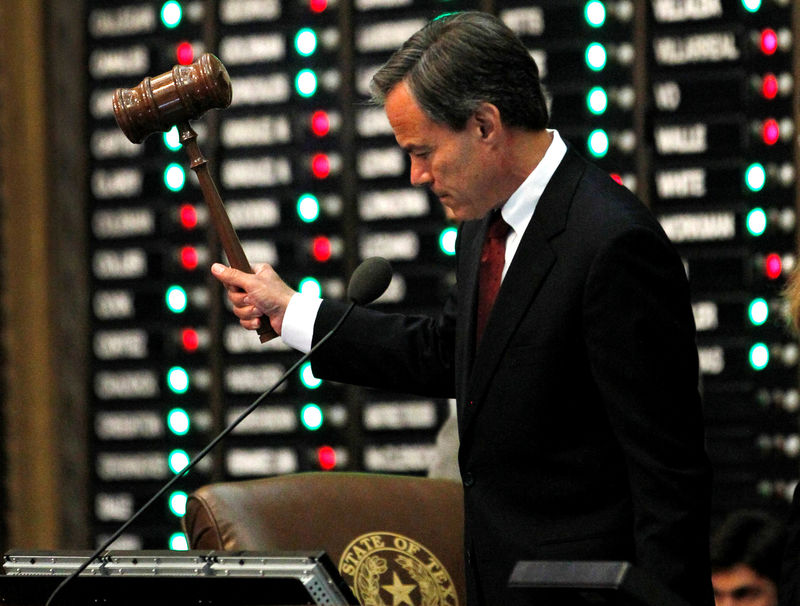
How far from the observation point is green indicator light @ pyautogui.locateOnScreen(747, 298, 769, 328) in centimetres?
340

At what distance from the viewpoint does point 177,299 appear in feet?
12.7

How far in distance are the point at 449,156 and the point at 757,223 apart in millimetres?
1729

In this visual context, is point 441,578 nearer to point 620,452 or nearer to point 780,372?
point 620,452

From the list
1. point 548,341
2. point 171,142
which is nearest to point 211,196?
point 548,341

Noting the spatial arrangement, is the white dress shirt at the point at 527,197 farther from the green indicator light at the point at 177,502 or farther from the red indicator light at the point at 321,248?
the green indicator light at the point at 177,502

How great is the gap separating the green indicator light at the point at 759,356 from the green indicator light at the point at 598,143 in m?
0.65

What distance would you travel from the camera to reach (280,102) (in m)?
3.82

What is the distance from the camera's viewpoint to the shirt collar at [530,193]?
192cm

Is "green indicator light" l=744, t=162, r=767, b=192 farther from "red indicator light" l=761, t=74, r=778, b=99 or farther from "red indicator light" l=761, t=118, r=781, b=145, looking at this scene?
"red indicator light" l=761, t=74, r=778, b=99

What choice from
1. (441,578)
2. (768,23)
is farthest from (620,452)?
(768,23)

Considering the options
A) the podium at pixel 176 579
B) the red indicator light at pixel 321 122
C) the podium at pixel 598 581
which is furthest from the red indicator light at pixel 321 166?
the podium at pixel 598 581

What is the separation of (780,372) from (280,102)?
158cm

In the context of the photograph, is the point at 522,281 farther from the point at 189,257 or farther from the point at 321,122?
the point at 189,257

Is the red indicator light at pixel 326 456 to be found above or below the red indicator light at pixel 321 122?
below
